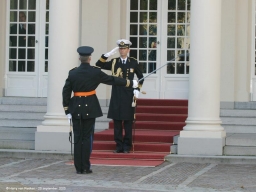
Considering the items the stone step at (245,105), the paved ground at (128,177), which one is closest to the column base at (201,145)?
the paved ground at (128,177)

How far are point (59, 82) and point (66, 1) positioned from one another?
4.81 feet

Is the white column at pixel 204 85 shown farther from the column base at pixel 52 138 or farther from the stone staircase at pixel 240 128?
the column base at pixel 52 138

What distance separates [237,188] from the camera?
1038 cm

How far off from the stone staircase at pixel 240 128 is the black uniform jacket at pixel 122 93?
1832 mm

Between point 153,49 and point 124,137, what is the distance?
3793mm

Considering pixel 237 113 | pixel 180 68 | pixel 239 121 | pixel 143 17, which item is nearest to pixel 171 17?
pixel 143 17

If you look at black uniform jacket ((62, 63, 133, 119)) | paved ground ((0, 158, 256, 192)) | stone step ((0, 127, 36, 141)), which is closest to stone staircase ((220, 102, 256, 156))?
paved ground ((0, 158, 256, 192))

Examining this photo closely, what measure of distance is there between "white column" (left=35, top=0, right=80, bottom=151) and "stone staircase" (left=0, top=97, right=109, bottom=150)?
0.50 m

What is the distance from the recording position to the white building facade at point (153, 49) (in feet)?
44.2

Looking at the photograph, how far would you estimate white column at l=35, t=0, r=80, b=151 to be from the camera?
14008mm

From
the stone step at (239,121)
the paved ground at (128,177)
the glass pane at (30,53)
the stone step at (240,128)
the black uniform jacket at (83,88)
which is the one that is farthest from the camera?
the glass pane at (30,53)

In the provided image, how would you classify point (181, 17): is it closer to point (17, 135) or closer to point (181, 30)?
point (181, 30)

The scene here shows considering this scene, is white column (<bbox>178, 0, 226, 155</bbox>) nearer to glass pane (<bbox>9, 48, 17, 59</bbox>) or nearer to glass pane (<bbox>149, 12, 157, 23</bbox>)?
glass pane (<bbox>149, 12, 157, 23</bbox>)

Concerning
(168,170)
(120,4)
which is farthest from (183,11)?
(168,170)
